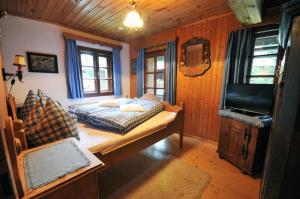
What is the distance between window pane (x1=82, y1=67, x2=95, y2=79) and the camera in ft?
11.4

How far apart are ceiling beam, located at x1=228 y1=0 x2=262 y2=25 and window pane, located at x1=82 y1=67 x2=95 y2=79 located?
3.26 meters

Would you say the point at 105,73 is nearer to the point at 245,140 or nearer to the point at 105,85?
the point at 105,85

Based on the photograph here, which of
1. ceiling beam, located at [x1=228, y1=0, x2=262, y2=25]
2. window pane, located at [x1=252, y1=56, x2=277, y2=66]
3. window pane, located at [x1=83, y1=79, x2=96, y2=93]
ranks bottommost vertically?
window pane, located at [x1=83, y1=79, x2=96, y2=93]

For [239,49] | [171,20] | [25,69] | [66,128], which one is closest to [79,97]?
[25,69]

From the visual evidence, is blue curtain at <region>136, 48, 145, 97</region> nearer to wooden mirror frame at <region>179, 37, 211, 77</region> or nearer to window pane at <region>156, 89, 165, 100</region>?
window pane at <region>156, 89, 165, 100</region>

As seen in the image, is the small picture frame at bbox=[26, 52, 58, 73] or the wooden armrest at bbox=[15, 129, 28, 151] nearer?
the wooden armrest at bbox=[15, 129, 28, 151]

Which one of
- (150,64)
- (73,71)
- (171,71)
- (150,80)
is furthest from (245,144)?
(73,71)

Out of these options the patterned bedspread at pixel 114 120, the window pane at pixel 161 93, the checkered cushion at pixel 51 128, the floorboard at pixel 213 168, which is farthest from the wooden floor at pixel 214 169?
the checkered cushion at pixel 51 128

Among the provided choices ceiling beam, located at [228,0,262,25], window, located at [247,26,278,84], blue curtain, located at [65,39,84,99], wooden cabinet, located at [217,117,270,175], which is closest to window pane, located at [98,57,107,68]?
blue curtain, located at [65,39,84,99]

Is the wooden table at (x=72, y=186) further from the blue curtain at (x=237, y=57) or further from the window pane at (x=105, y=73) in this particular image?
the window pane at (x=105, y=73)

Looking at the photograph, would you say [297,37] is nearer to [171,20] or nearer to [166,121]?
[166,121]

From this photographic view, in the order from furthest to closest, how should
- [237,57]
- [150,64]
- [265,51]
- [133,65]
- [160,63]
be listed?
[133,65] → [150,64] → [160,63] → [237,57] → [265,51]

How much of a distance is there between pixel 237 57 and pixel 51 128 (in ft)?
9.27

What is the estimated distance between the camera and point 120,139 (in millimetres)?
1492
